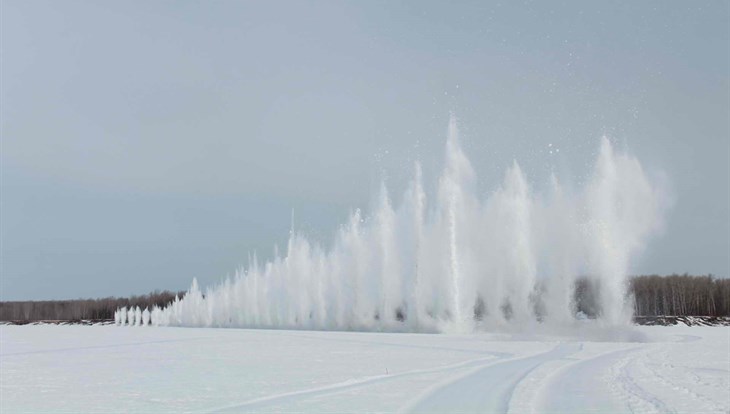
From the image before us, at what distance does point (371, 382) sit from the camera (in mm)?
19266

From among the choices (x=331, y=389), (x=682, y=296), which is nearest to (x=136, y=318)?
(x=682, y=296)

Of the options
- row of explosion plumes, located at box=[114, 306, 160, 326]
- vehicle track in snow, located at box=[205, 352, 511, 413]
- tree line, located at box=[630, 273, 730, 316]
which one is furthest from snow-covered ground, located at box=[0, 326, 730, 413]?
row of explosion plumes, located at box=[114, 306, 160, 326]

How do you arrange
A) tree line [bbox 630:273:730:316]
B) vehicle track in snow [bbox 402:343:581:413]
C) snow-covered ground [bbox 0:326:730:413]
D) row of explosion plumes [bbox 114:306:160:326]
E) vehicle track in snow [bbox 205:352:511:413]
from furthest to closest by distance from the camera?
row of explosion plumes [bbox 114:306:160:326] < tree line [bbox 630:273:730:316] < snow-covered ground [bbox 0:326:730:413] < vehicle track in snow [bbox 205:352:511:413] < vehicle track in snow [bbox 402:343:581:413]

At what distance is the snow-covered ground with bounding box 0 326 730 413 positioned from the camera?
14961 millimetres

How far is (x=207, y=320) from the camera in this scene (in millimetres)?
112375

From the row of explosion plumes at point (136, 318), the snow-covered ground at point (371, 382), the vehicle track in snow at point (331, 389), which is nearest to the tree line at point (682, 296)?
the row of explosion plumes at point (136, 318)

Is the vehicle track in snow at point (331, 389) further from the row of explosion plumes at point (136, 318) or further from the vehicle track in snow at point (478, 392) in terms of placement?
the row of explosion plumes at point (136, 318)

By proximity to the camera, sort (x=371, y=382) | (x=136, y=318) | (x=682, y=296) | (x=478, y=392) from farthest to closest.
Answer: (x=136, y=318) → (x=682, y=296) → (x=371, y=382) → (x=478, y=392)

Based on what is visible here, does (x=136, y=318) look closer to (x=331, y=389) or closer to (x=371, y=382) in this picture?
(x=371, y=382)

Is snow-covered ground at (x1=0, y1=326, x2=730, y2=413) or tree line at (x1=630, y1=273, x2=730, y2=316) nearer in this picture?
snow-covered ground at (x1=0, y1=326, x2=730, y2=413)

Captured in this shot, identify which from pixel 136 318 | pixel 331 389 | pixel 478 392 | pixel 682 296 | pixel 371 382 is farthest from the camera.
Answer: pixel 136 318

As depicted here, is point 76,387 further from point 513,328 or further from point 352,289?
point 352,289

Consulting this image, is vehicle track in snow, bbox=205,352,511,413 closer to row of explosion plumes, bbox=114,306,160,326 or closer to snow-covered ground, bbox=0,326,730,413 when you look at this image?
snow-covered ground, bbox=0,326,730,413

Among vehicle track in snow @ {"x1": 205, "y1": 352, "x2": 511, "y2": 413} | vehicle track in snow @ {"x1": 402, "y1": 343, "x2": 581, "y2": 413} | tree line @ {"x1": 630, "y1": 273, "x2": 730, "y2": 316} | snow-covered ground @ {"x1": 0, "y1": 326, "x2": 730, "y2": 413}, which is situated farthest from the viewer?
tree line @ {"x1": 630, "y1": 273, "x2": 730, "y2": 316}
